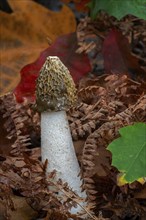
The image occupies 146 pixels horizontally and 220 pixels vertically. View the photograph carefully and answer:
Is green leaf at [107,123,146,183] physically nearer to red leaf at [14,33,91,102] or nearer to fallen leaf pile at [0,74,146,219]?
fallen leaf pile at [0,74,146,219]

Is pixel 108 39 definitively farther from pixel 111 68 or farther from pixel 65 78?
pixel 65 78

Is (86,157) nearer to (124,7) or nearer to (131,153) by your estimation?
(131,153)

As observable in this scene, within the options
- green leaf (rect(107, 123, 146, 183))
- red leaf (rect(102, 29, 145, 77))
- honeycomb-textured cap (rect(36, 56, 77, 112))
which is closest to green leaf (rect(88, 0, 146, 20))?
red leaf (rect(102, 29, 145, 77))

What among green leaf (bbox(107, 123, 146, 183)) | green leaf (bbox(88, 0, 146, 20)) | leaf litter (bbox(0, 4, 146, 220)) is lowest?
leaf litter (bbox(0, 4, 146, 220))

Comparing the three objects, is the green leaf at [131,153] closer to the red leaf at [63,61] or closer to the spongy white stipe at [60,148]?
the spongy white stipe at [60,148]

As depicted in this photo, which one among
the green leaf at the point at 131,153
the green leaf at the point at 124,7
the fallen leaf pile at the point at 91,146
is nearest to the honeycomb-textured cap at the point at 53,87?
the fallen leaf pile at the point at 91,146

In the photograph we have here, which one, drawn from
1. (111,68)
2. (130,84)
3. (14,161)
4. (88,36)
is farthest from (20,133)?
(88,36)

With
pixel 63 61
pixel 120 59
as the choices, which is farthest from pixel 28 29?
pixel 120 59
